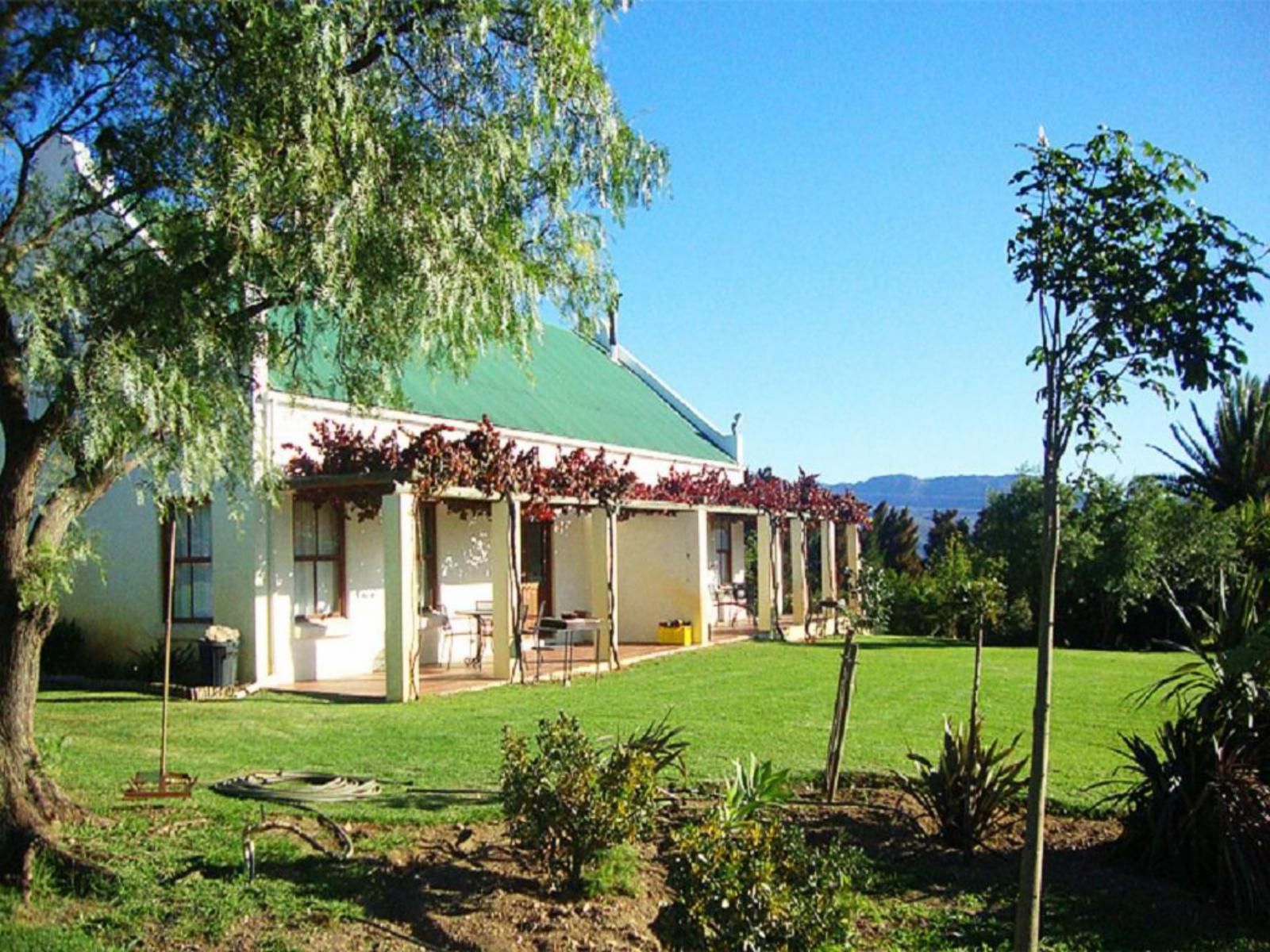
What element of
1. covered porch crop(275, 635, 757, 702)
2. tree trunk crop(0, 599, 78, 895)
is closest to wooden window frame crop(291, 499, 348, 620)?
covered porch crop(275, 635, 757, 702)

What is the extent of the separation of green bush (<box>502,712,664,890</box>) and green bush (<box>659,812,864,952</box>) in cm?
124

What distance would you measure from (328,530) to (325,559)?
409mm

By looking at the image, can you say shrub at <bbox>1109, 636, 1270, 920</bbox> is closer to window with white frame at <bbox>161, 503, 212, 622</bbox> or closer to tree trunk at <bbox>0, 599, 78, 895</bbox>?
tree trunk at <bbox>0, 599, 78, 895</bbox>

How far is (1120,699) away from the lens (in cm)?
1504

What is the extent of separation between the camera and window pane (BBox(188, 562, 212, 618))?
50.9ft

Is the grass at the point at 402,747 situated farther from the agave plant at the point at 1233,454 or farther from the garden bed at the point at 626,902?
the agave plant at the point at 1233,454

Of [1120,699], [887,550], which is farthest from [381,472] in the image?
[887,550]

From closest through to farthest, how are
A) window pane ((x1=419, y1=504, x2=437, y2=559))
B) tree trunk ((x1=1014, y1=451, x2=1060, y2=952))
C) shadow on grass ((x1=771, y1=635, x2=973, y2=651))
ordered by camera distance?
1. tree trunk ((x1=1014, y1=451, x2=1060, y2=952))
2. window pane ((x1=419, y1=504, x2=437, y2=559))
3. shadow on grass ((x1=771, y1=635, x2=973, y2=651))

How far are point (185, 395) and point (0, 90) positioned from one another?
2313 millimetres

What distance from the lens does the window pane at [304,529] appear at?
1566 cm

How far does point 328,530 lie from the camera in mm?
16188

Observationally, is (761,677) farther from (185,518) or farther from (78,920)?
(78,920)

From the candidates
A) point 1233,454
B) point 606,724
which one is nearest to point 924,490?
point 1233,454

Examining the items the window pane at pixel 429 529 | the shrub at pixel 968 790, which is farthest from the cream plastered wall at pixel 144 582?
the shrub at pixel 968 790
